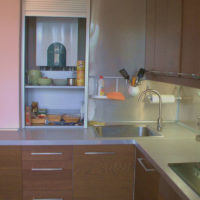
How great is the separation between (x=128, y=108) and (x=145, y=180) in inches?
38.4

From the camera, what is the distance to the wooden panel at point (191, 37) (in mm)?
1654

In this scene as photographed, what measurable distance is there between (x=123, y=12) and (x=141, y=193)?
1614 mm

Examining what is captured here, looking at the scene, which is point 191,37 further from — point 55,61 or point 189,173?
point 55,61

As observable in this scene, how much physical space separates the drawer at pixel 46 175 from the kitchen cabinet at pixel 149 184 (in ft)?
1.74

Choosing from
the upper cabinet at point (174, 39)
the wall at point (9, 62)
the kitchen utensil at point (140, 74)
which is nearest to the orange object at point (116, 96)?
the kitchen utensil at point (140, 74)

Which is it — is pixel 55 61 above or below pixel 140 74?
above

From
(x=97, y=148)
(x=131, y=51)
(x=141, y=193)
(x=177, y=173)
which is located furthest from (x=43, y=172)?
(x=131, y=51)

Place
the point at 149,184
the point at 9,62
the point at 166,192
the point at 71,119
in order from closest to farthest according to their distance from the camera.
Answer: the point at 166,192, the point at 149,184, the point at 9,62, the point at 71,119

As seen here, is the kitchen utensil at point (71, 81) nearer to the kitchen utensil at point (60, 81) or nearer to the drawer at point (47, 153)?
the kitchen utensil at point (60, 81)

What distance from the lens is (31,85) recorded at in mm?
2521

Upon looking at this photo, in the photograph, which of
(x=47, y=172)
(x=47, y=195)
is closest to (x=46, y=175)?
(x=47, y=172)

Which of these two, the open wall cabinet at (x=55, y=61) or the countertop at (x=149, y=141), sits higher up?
the open wall cabinet at (x=55, y=61)

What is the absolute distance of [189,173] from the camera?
5.13ft

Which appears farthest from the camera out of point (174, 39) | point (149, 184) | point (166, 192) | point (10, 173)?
point (10, 173)
